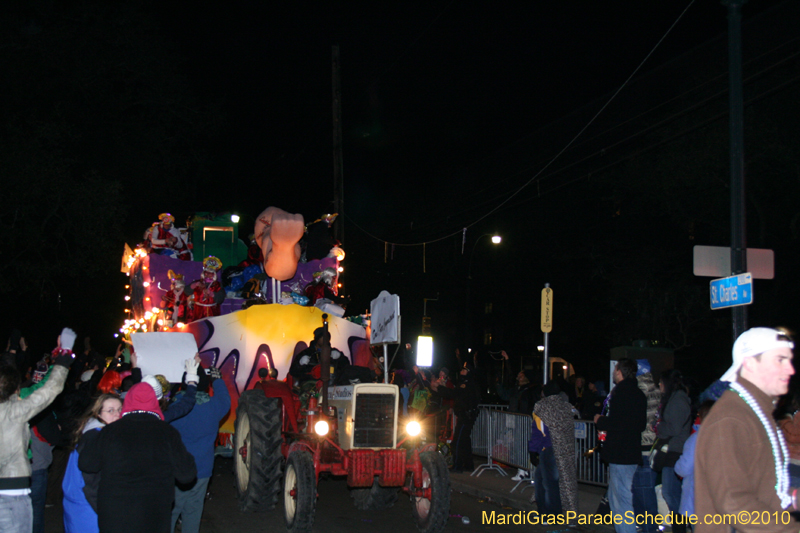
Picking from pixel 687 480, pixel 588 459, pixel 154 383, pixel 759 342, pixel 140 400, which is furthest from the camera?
pixel 588 459

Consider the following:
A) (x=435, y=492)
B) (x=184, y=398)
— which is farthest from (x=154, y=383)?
(x=435, y=492)

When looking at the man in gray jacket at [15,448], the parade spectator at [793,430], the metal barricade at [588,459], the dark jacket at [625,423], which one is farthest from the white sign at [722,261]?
the man in gray jacket at [15,448]

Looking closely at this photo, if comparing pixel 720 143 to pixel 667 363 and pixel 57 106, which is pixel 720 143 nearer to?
pixel 667 363

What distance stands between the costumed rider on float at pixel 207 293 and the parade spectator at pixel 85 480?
830 cm

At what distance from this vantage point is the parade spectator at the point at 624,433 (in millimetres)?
6969

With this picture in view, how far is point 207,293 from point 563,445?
7935 mm

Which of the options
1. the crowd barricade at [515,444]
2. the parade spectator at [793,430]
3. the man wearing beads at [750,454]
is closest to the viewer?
the man wearing beads at [750,454]

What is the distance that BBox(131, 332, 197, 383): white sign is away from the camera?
7.93 metres

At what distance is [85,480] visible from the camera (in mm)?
4660

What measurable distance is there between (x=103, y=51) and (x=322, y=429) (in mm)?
13069

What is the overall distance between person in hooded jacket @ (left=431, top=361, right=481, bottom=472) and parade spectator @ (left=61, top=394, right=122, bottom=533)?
26.7 feet

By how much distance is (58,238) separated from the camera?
53.8 feet

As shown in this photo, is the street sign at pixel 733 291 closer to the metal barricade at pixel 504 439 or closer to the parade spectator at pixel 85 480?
the metal barricade at pixel 504 439

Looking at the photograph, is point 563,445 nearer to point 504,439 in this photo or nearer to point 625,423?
point 625,423
